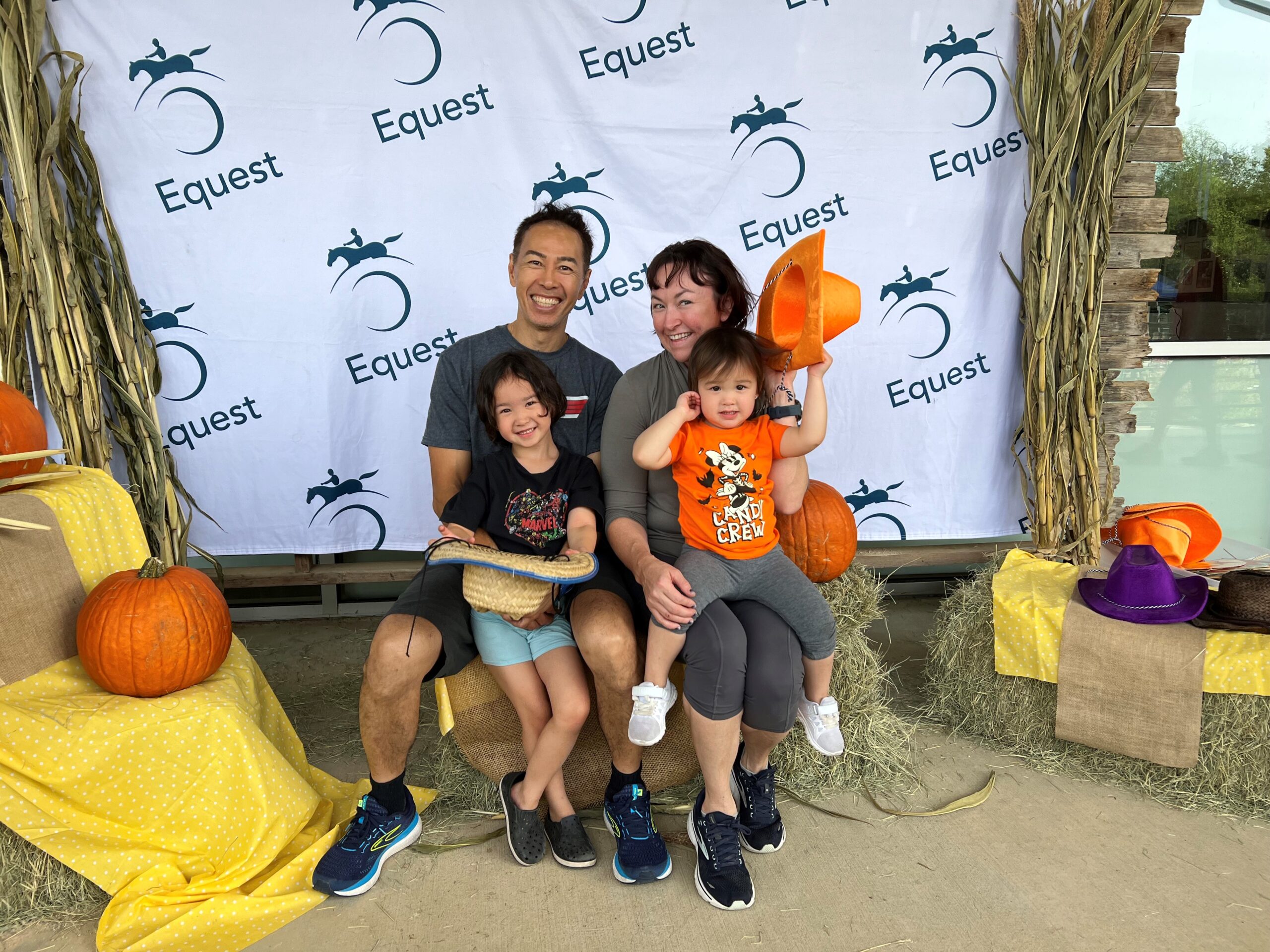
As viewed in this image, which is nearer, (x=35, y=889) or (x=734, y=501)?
(x=35, y=889)

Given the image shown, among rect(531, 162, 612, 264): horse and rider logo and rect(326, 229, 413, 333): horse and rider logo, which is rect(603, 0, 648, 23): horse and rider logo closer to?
rect(531, 162, 612, 264): horse and rider logo

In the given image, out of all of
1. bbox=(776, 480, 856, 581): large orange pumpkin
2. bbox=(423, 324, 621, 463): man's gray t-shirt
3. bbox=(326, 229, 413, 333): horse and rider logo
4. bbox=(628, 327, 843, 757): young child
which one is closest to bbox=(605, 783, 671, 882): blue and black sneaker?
bbox=(628, 327, 843, 757): young child

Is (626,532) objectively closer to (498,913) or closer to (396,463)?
(498,913)

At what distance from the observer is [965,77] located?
315 cm

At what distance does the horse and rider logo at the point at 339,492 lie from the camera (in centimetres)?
318

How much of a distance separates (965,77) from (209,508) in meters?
3.25

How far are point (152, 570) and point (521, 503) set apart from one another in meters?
0.88

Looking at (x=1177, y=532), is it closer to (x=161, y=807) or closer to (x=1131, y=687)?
(x=1131, y=687)

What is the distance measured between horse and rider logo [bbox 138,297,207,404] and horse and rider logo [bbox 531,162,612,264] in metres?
1.31

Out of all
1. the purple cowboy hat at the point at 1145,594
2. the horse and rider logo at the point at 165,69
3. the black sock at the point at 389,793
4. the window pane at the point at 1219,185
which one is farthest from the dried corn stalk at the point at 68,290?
the window pane at the point at 1219,185

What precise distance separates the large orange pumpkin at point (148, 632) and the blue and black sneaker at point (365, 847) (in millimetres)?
518

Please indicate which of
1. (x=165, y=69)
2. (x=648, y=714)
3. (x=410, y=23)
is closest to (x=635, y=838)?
(x=648, y=714)

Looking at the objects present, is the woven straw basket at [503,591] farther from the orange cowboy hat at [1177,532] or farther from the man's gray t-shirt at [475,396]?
the orange cowboy hat at [1177,532]

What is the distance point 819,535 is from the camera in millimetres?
2475
